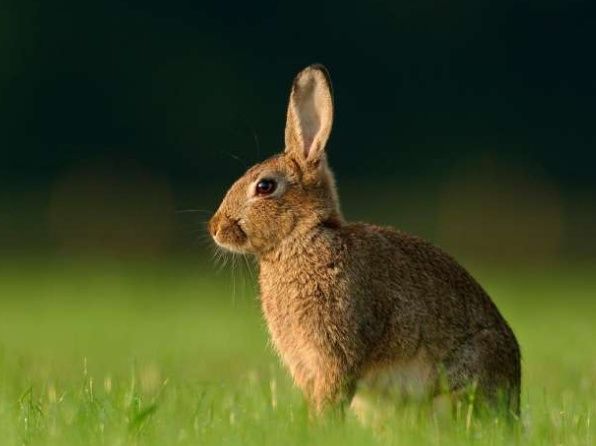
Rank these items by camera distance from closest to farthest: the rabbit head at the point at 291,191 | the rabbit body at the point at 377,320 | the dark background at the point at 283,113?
the rabbit body at the point at 377,320
the rabbit head at the point at 291,191
the dark background at the point at 283,113

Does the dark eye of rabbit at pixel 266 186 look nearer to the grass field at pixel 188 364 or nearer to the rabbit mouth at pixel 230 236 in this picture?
the rabbit mouth at pixel 230 236

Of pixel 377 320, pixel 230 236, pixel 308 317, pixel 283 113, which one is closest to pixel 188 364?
pixel 230 236

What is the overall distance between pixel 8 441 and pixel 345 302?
5.06ft

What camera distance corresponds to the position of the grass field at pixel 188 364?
5699mm

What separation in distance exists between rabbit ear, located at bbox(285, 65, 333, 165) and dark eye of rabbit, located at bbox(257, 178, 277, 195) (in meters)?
0.17

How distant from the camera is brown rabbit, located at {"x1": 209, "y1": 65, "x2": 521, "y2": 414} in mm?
6281

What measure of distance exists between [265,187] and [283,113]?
1973 cm

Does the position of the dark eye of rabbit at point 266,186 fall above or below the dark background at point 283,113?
below

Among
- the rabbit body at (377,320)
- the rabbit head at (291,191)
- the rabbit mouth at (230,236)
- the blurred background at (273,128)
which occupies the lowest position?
the rabbit body at (377,320)

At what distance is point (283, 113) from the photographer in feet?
86.5

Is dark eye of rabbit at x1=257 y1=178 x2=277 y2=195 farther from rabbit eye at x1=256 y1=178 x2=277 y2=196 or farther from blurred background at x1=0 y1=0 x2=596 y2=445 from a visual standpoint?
blurred background at x1=0 y1=0 x2=596 y2=445

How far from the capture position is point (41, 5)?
92.4ft

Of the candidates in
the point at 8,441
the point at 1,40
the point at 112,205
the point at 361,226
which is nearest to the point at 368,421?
the point at 361,226

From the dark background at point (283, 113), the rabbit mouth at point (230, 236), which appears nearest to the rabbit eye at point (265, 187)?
the rabbit mouth at point (230, 236)
